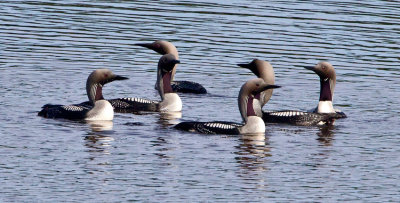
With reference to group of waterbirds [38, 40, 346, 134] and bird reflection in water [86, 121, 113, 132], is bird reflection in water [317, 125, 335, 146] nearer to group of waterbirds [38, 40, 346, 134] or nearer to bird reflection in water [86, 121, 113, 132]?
group of waterbirds [38, 40, 346, 134]

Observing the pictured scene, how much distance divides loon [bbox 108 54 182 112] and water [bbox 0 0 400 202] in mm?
279

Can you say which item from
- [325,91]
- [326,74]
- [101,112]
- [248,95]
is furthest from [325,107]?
[101,112]

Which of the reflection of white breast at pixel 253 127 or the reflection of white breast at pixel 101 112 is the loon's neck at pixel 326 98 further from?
the reflection of white breast at pixel 101 112

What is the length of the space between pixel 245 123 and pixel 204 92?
3.79 meters

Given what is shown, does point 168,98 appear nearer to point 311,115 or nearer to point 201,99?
point 201,99

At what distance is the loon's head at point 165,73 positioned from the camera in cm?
2016

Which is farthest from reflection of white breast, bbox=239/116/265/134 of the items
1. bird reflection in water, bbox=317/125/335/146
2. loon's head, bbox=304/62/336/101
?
loon's head, bbox=304/62/336/101

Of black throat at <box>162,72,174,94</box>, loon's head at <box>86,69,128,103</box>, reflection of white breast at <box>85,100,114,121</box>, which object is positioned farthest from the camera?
black throat at <box>162,72,174,94</box>

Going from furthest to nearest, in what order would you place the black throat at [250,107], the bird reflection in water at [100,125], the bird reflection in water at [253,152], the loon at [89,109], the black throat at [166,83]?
the black throat at [166,83] → the loon at [89,109] → the black throat at [250,107] → the bird reflection in water at [100,125] → the bird reflection in water at [253,152]

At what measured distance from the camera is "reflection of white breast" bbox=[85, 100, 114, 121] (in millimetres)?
17828

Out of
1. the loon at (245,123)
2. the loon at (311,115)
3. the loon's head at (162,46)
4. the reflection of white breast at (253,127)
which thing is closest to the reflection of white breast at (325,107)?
the loon at (311,115)

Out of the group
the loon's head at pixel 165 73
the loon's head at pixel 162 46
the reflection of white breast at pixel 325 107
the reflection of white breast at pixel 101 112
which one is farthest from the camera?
the loon's head at pixel 162 46

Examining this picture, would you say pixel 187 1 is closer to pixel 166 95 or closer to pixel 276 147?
pixel 166 95

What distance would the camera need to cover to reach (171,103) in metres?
19.5
